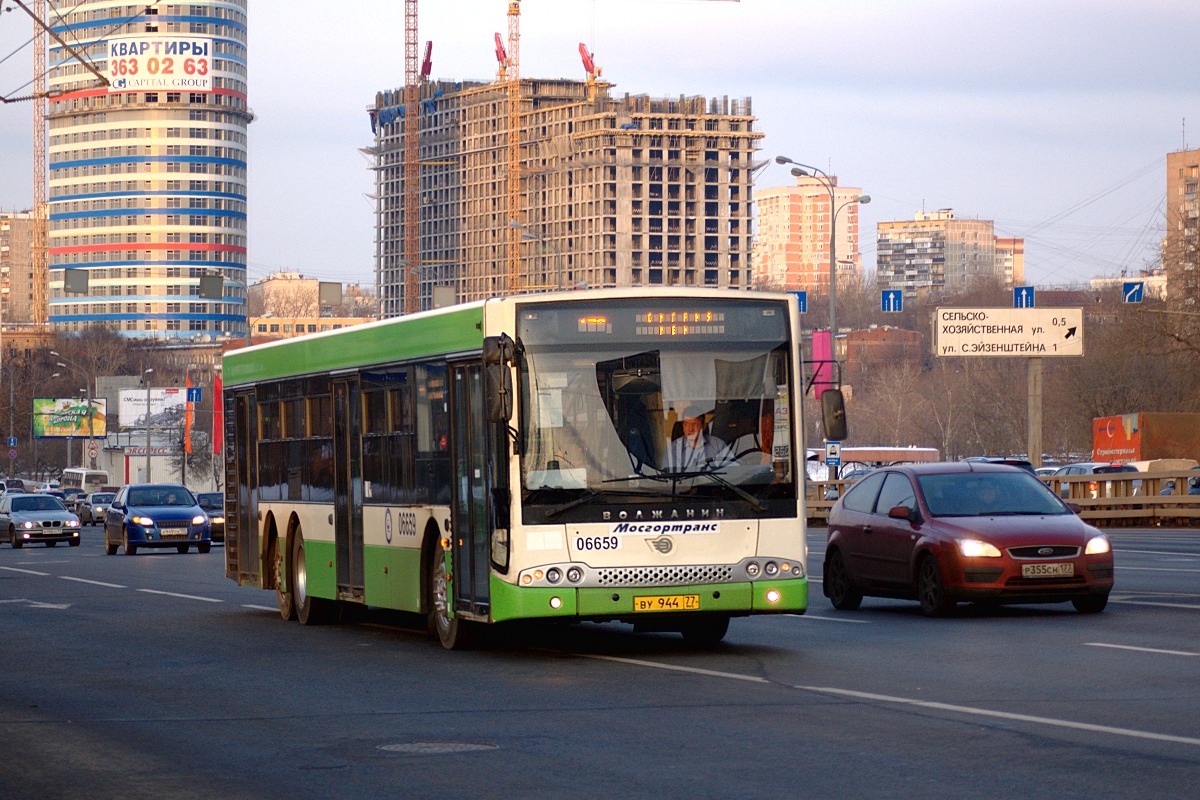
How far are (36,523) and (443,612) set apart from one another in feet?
127

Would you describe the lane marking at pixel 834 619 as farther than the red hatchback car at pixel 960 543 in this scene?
Yes

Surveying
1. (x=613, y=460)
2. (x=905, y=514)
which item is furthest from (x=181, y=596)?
(x=613, y=460)

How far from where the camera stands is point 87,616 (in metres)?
22.0

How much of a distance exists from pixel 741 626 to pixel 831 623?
0.86m

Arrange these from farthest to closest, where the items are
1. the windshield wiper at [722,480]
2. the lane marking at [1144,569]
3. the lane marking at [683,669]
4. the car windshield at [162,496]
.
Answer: the car windshield at [162,496] → the lane marking at [1144,569] → the windshield wiper at [722,480] → the lane marking at [683,669]

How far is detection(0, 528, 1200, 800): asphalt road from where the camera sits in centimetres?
910

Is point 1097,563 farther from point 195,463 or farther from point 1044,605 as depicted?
point 195,463

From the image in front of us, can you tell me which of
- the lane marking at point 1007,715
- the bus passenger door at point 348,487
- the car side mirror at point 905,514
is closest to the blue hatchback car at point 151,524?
the bus passenger door at point 348,487

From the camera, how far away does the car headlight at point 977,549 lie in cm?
1838

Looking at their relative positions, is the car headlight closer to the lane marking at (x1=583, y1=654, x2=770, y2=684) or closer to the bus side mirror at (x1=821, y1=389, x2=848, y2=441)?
the bus side mirror at (x1=821, y1=389, x2=848, y2=441)

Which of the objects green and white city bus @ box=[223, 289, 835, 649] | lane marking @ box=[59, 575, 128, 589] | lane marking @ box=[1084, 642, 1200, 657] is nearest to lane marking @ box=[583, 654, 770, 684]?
green and white city bus @ box=[223, 289, 835, 649]

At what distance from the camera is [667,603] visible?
14875 mm

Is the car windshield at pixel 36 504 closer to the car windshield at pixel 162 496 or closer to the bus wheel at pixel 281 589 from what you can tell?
the car windshield at pixel 162 496

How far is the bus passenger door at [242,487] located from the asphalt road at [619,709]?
60.8 inches
